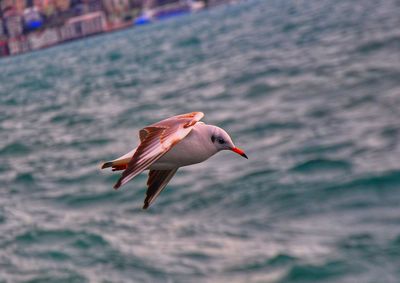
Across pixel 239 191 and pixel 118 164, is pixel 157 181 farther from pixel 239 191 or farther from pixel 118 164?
pixel 239 191

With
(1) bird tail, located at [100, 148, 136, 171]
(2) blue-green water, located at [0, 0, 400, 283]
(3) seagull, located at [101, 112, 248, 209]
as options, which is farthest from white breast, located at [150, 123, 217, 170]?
(2) blue-green water, located at [0, 0, 400, 283]

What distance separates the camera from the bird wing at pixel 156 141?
2705mm

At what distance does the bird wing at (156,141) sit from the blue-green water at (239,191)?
2277cm

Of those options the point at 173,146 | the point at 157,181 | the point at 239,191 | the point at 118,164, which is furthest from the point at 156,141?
the point at 239,191

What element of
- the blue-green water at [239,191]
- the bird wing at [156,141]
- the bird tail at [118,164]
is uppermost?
the bird wing at [156,141]

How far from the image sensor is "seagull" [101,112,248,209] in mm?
2736

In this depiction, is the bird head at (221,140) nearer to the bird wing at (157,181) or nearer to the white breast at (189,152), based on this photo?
the white breast at (189,152)

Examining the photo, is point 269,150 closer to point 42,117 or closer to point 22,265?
point 22,265

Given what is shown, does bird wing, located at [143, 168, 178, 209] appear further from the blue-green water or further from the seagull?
the blue-green water

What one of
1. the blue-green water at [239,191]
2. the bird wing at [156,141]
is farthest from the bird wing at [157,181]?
the blue-green water at [239,191]

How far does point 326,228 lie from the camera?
2955 centimetres

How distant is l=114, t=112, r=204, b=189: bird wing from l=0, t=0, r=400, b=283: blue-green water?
22768 mm

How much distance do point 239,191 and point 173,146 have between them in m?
32.7

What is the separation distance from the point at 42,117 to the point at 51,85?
116 ft
